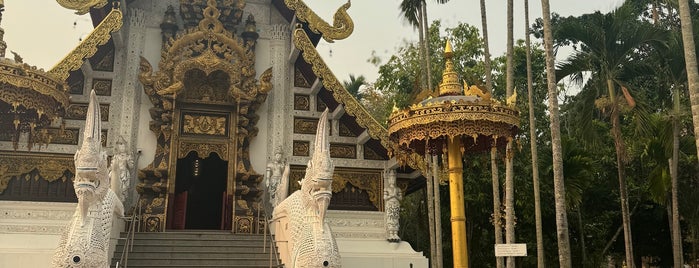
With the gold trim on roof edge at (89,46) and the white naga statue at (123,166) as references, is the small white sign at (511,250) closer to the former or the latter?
the white naga statue at (123,166)

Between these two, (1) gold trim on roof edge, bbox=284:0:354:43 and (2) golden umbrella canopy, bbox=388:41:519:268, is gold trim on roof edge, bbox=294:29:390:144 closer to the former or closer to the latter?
(1) gold trim on roof edge, bbox=284:0:354:43

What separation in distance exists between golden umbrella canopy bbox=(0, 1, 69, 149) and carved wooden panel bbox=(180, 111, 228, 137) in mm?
2909

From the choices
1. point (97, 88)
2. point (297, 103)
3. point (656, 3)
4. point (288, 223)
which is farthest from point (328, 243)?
point (656, 3)

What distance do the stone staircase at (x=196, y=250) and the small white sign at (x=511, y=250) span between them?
371 cm

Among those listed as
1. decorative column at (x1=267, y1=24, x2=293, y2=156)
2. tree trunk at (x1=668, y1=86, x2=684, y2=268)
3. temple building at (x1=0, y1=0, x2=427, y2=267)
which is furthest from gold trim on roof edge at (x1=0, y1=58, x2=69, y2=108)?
tree trunk at (x1=668, y1=86, x2=684, y2=268)

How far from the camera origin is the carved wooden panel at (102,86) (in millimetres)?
12617

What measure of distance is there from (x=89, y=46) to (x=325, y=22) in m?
4.47

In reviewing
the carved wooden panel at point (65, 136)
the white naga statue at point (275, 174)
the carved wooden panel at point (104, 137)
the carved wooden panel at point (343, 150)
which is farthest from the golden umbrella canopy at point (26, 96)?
the carved wooden panel at point (343, 150)

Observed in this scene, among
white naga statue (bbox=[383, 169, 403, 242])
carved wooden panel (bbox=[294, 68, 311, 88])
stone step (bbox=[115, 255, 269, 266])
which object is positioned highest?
carved wooden panel (bbox=[294, 68, 311, 88])

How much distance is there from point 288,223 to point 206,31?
4907 millimetres

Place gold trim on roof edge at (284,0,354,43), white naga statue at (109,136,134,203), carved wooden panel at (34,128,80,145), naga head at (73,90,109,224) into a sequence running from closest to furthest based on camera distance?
naga head at (73,90,109,224) → white naga statue at (109,136,134,203) → carved wooden panel at (34,128,80,145) → gold trim on roof edge at (284,0,354,43)

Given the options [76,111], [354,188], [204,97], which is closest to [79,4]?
[76,111]

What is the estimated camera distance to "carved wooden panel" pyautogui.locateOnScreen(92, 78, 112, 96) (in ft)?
41.4

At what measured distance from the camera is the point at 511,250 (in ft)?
27.1
